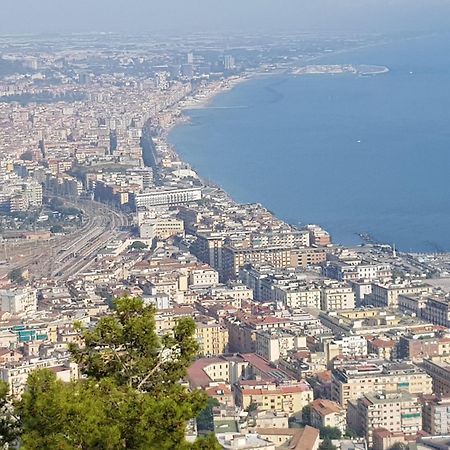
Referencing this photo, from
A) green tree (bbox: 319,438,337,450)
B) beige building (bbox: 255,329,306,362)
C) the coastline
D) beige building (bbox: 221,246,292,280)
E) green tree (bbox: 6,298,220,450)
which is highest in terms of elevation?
green tree (bbox: 6,298,220,450)

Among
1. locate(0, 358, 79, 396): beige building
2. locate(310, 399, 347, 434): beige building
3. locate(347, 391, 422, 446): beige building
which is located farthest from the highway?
locate(347, 391, 422, 446): beige building

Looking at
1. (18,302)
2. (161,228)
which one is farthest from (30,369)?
(161,228)

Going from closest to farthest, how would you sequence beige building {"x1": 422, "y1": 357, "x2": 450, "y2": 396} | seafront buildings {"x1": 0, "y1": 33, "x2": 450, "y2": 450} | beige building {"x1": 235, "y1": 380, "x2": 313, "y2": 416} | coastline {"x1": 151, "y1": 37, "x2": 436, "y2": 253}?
seafront buildings {"x1": 0, "y1": 33, "x2": 450, "y2": 450} → beige building {"x1": 235, "y1": 380, "x2": 313, "y2": 416} → beige building {"x1": 422, "y1": 357, "x2": 450, "y2": 396} → coastline {"x1": 151, "y1": 37, "x2": 436, "y2": 253}

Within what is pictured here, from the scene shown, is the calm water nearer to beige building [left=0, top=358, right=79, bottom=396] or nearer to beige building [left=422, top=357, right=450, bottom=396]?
beige building [left=422, top=357, right=450, bottom=396]

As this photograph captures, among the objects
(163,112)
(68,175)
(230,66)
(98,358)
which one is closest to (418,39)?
(230,66)

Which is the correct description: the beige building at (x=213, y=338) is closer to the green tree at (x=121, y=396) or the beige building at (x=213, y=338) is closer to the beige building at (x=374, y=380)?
the beige building at (x=374, y=380)

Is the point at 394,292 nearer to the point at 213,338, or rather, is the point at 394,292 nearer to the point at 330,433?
the point at 213,338

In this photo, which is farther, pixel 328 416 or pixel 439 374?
pixel 439 374
